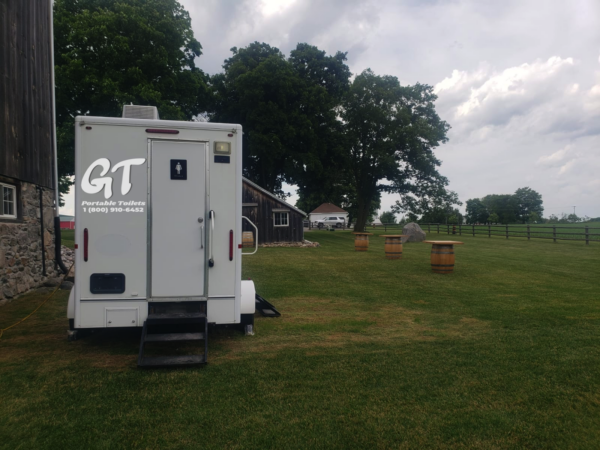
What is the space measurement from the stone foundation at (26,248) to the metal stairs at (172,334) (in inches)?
178

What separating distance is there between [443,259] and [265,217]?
46.8 ft

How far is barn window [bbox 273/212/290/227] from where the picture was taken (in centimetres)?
2492

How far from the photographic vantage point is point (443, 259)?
1167cm

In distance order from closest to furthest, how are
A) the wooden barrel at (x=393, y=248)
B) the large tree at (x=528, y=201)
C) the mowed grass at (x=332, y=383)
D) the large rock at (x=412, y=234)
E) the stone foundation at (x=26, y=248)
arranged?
the mowed grass at (x=332, y=383), the stone foundation at (x=26, y=248), the wooden barrel at (x=393, y=248), the large rock at (x=412, y=234), the large tree at (x=528, y=201)

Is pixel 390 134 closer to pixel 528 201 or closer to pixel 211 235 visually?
pixel 211 235

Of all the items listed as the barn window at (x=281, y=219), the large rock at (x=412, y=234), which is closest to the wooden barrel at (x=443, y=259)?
the barn window at (x=281, y=219)

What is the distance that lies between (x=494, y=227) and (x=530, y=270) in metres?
22.8

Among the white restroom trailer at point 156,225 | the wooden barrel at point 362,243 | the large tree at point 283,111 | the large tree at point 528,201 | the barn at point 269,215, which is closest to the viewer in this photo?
the white restroom trailer at point 156,225

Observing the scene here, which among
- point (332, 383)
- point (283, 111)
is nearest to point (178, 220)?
point (332, 383)

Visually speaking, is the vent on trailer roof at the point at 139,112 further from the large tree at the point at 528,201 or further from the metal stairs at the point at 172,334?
the large tree at the point at 528,201

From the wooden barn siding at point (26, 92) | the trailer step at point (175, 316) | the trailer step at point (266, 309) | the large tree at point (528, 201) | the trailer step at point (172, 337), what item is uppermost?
the large tree at point (528, 201)

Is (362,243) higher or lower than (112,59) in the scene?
lower

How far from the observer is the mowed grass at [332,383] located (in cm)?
320

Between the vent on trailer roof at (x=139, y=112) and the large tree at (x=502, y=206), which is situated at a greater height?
the large tree at (x=502, y=206)
